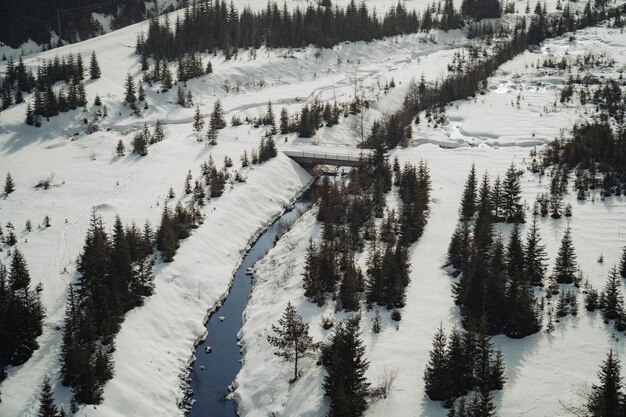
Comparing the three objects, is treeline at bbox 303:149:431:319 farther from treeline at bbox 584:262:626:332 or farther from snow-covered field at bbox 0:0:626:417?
treeline at bbox 584:262:626:332

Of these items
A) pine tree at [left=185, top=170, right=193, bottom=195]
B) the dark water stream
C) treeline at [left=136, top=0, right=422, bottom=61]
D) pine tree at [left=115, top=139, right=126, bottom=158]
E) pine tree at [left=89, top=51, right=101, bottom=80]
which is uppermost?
treeline at [left=136, top=0, right=422, bottom=61]

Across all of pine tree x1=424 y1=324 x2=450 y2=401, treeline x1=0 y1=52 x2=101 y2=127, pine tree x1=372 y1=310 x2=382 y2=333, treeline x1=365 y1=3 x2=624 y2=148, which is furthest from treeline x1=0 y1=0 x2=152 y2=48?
pine tree x1=424 y1=324 x2=450 y2=401

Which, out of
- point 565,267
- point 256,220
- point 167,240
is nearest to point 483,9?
point 256,220

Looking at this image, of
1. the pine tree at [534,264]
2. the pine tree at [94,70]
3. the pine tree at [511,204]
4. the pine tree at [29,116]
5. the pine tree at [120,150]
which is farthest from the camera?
the pine tree at [94,70]

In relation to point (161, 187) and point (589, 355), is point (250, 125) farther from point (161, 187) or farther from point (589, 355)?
point (589, 355)

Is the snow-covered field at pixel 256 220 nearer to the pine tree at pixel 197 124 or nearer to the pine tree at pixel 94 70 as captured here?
the pine tree at pixel 197 124

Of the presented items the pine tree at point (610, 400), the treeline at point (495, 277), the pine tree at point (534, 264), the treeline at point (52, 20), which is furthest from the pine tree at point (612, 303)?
the treeline at point (52, 20)
